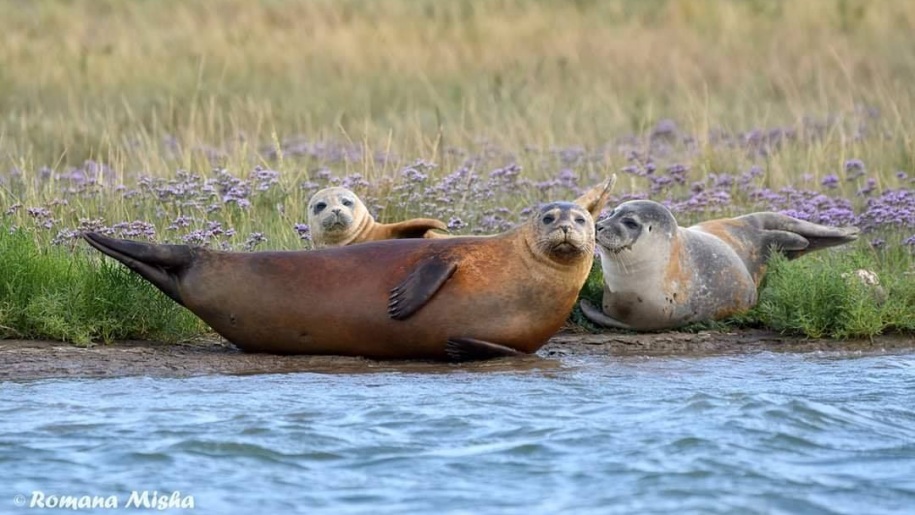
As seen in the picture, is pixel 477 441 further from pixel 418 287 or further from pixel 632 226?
pixel 632 226

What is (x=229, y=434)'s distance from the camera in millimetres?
6230

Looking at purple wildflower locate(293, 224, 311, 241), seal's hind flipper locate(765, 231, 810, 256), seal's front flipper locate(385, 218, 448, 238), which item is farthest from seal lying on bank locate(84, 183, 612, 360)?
seal's hind flipper locate(765, 231, 810, 256)

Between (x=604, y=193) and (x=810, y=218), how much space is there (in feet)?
7.13

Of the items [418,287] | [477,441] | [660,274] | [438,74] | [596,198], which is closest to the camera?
[477,441]

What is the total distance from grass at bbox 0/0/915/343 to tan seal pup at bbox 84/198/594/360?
40 cm

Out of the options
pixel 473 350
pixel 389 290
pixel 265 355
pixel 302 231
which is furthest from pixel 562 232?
pixel 302 231

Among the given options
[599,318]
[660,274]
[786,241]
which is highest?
[786,241]

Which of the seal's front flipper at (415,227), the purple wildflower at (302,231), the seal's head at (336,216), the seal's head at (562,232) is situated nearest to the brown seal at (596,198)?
the seal's head at (562,232)

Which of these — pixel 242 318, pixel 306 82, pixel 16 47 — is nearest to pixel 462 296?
pixel 242 318

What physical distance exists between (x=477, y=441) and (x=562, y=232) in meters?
1.66

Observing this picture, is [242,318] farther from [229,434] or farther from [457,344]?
[229,434]

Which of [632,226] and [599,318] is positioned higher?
[632,226]

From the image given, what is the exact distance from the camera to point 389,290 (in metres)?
7.71

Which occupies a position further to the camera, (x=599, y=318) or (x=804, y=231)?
(x=804, y=231)
